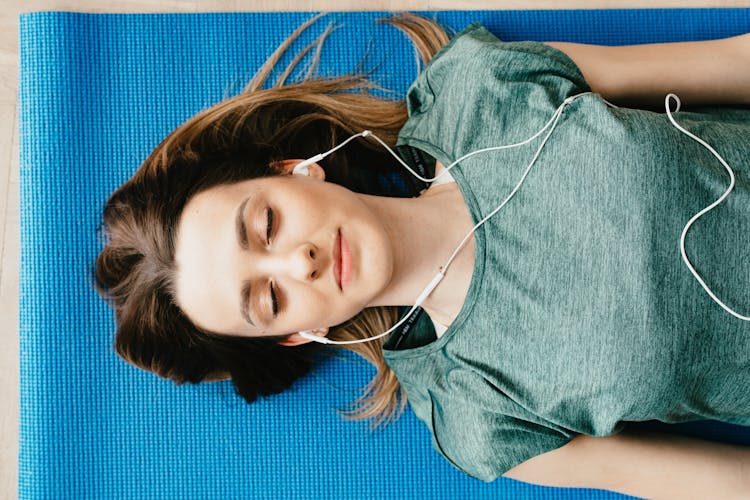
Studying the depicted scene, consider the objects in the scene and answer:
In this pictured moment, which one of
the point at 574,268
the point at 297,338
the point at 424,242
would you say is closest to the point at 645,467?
the point at 574,268

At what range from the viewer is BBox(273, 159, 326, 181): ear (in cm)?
114

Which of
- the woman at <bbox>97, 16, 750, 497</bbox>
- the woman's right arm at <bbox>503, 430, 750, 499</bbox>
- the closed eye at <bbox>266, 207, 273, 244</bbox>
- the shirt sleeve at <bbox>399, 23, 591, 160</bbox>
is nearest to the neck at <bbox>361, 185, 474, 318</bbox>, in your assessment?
the woman at <bbox>97, 16, 750, 497</bbox>

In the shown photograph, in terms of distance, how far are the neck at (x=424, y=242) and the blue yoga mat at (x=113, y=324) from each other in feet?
0.97

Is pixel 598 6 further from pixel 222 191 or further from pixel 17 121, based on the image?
pixel 17 121

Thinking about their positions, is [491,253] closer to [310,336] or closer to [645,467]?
[310,336]

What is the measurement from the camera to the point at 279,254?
981 mm

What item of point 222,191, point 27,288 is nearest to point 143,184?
point 222,191

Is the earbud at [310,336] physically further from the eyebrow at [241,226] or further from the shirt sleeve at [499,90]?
the shirt sleeve at [499,90]

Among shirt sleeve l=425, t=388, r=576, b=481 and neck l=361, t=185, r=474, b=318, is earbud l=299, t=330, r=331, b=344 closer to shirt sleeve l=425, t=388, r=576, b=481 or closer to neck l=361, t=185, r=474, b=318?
neck l=361, t=185, r=474, b=318

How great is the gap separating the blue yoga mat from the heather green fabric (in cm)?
24

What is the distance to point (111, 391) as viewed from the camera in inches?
54.2

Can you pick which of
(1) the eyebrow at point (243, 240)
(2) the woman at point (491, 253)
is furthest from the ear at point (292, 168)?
(1) the eyebrow at point (243, 240)

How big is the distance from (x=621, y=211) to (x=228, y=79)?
0.95 metres

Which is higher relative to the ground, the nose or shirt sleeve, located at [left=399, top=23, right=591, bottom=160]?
shirt sleeve, located at [left=399, top=23, right=591, bottom=160]
